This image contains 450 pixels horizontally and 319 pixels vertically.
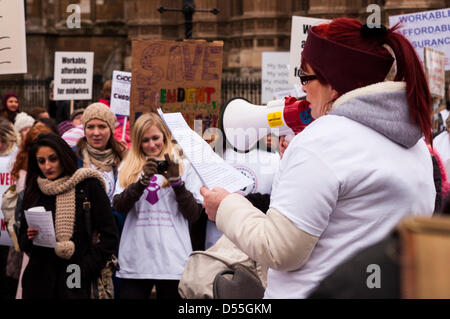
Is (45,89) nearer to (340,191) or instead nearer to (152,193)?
(152,193)

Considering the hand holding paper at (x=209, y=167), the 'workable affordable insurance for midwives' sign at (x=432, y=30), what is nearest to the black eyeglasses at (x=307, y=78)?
the hand holding paper at (x=209, y=167)

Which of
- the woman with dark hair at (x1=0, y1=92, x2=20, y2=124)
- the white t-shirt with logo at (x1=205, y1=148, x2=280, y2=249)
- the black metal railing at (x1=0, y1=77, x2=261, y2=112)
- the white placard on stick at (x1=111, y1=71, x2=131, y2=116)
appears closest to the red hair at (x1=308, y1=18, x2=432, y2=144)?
the white t-shirt with logo at (x1=205, y1=148, x2=280, y2=249)

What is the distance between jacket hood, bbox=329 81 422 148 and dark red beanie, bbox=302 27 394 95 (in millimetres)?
59

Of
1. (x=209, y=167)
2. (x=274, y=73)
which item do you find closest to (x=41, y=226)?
(x=209, y=167)

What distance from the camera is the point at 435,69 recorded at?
7.95 m

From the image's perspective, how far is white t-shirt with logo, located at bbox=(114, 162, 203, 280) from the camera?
5.20 m

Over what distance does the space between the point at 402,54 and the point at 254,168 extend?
356 cm

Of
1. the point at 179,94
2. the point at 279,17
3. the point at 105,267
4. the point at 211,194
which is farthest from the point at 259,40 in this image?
the point at 211,194

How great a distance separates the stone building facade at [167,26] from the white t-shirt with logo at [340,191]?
1801 cm

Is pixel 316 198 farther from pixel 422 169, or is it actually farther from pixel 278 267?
pixel 422 169

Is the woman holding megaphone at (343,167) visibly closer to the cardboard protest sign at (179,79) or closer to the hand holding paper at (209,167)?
the hand holding paper at (209,167)

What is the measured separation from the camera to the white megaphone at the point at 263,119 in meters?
2.72

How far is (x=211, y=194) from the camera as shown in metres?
2.34
